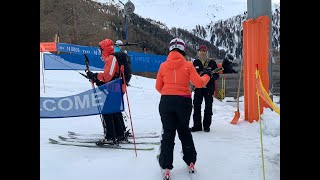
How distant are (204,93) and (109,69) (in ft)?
7.41

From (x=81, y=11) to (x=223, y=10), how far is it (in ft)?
132

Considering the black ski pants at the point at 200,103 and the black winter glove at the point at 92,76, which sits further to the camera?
the black ski pants at the point at 200,103

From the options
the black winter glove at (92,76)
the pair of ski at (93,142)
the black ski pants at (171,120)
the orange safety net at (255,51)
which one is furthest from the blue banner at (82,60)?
the black ski pants at (171,120)

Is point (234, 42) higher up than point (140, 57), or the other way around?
point (234, 42)

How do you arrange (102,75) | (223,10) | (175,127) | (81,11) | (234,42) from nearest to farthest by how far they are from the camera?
(175,127) → (102,75) → (81,11) → (234,42) → (223,10)

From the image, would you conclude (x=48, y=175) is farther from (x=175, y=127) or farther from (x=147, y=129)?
(x=147, y=129)

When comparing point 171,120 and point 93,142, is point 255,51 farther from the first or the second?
point 171,120

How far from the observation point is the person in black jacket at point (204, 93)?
305 inches

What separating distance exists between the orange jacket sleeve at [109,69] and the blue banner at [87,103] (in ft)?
1.64

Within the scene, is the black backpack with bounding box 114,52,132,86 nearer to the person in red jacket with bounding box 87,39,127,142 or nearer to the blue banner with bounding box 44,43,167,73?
the person in red jacket with bounding box 87,39,127,142

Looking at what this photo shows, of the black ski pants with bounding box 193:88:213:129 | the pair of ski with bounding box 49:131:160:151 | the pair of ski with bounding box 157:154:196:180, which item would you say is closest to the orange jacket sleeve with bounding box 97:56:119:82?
the pair of ski with bounding box 49:131:160:151

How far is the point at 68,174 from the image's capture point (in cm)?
537

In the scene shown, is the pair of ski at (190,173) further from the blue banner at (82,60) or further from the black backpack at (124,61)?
the blue banner at (82,60)
